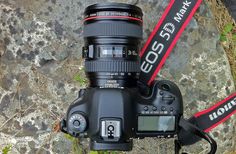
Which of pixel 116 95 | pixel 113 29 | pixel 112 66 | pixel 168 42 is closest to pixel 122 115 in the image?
pixel 116 95

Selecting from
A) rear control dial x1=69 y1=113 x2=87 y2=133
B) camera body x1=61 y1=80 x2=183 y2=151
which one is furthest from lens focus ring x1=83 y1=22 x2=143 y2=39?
rear control dial x1=69 y1=113 x2=87 y2=133

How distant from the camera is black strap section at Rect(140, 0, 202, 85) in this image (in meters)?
2.14

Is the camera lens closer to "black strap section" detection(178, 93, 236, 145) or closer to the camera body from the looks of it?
the camera body

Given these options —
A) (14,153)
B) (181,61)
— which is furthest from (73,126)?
(181,61)

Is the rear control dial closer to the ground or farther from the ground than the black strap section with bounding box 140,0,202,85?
closer to the ground

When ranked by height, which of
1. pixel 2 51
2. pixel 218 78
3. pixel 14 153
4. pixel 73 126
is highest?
pixel 2 51

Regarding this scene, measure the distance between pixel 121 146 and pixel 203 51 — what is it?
2.24ft

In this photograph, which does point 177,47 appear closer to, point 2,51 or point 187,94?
point 187,94

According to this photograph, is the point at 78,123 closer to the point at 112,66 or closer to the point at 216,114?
the point at 112,66

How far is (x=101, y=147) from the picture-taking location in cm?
176

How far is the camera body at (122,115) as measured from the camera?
1.74 meters

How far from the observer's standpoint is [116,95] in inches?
68.7

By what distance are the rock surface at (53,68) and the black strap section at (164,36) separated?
0.03 m

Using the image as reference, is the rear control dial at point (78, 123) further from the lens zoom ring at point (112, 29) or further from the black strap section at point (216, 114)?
the black strap section at point (216, 114)
